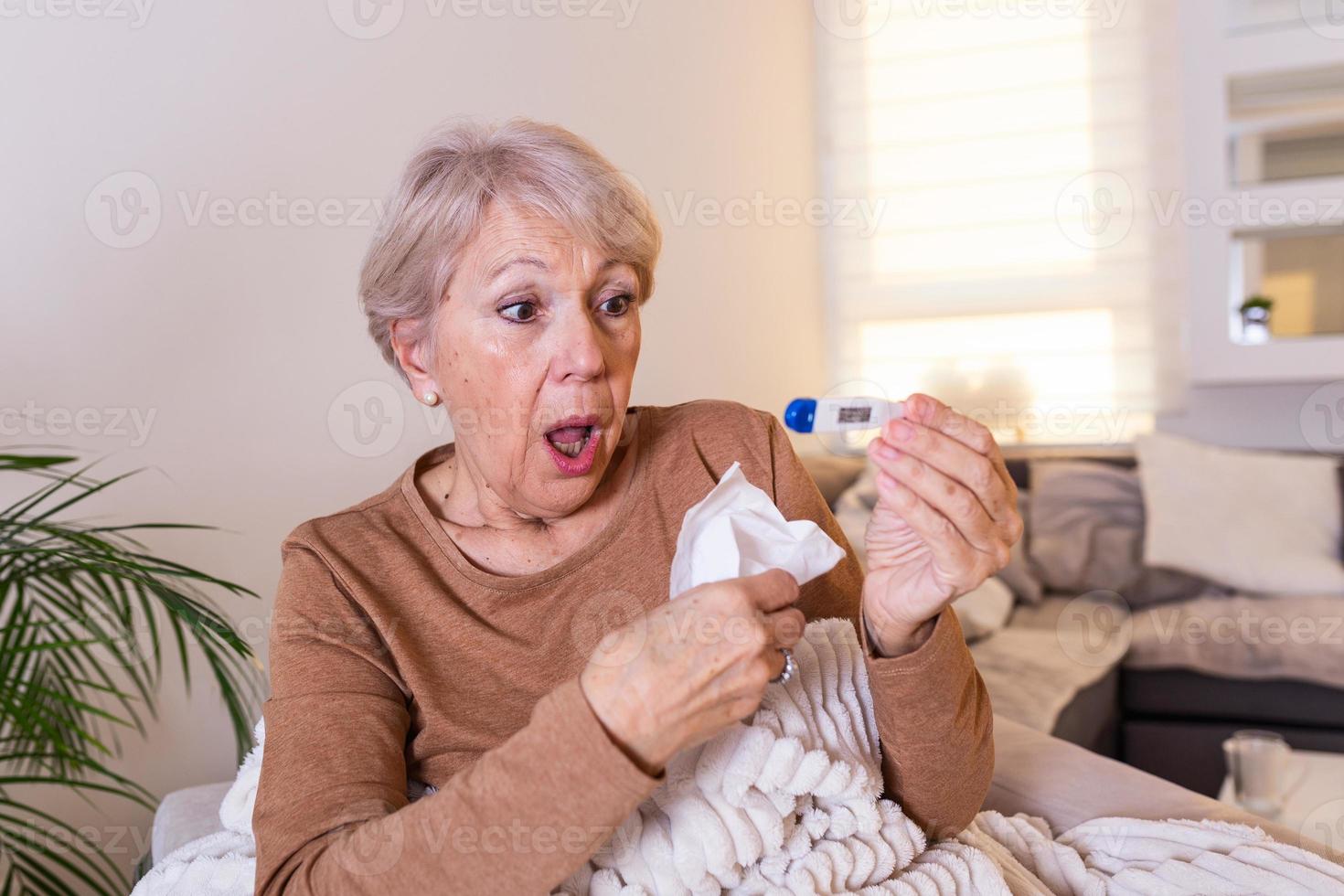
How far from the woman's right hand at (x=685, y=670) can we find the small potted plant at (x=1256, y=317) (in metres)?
3.22

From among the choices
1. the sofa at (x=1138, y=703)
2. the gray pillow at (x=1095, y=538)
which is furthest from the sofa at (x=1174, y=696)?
the gray pillow at (x=1095, y=538)

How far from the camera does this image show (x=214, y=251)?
74.0 inches

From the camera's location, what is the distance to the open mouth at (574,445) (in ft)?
3.98

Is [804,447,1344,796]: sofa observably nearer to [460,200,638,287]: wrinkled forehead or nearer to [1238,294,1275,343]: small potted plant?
[1238,294,1275,343]: small potted plant

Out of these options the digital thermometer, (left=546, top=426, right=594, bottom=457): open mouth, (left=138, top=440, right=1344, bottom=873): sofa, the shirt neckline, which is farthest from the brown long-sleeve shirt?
(left=138, top=440, right=1344, bottom=873): sofa

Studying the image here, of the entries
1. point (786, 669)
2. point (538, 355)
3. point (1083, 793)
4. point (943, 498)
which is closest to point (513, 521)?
point (538, 355)

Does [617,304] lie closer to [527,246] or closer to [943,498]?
[527,246]

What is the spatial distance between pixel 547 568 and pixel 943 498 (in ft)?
1.66

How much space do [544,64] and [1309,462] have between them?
2.32 metres

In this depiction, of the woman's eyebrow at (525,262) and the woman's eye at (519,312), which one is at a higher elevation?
the woman's eyebrow at (525,262)

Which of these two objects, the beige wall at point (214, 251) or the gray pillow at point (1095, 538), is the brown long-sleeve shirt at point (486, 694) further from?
the gray pillow at point (1095, 538)

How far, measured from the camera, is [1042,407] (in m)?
4.02

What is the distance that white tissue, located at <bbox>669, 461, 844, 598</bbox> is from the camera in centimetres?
100

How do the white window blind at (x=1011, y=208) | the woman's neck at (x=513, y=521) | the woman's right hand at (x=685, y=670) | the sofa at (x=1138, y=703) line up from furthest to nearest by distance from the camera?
the white window blind at (x=1011, y=208) < the sofa at (x=1138, y=703) < the woman's neck at (x=513, y=521) < the woman's right hand at (x=685, y=670)
